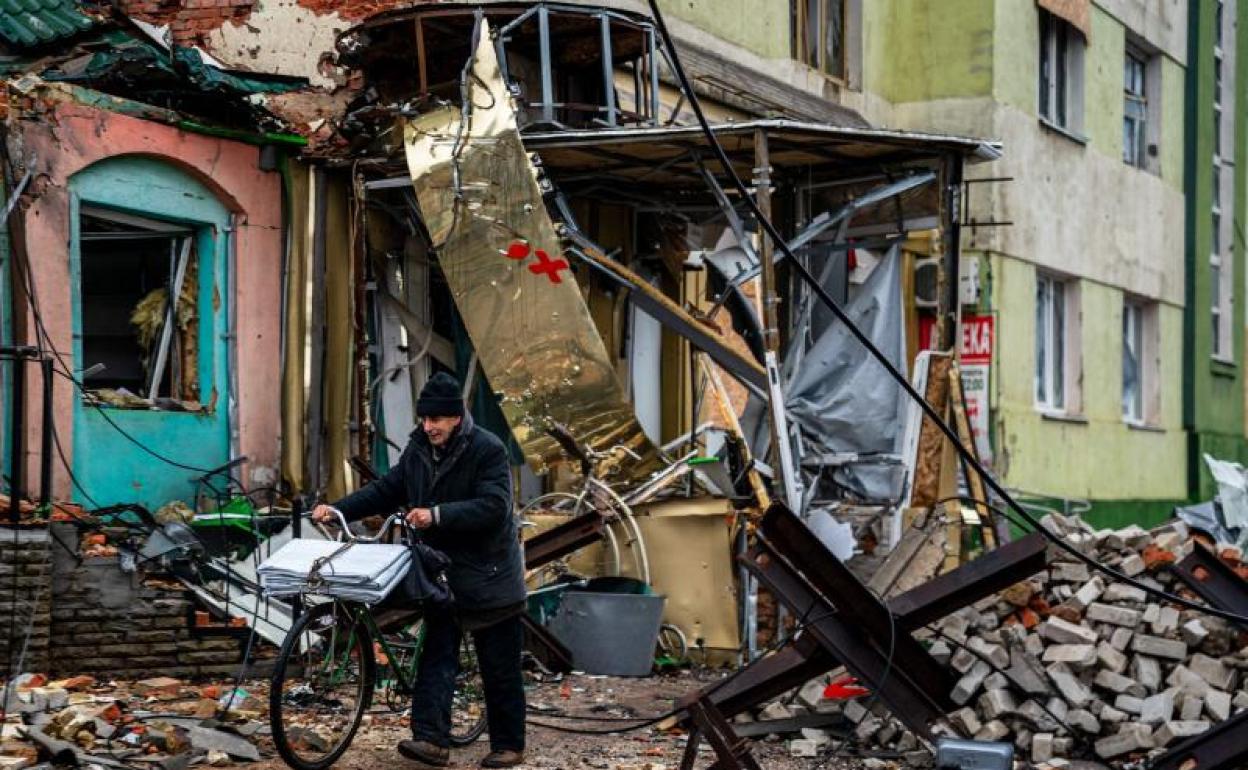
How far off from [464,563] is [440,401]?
771 mm

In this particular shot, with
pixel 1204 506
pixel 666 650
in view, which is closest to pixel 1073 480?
pixel 1204 506

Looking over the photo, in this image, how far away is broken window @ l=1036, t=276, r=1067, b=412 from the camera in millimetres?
20781

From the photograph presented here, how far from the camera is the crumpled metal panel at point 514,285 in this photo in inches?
477

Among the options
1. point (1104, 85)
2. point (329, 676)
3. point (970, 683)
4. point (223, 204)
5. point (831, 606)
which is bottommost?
point (970, 683)

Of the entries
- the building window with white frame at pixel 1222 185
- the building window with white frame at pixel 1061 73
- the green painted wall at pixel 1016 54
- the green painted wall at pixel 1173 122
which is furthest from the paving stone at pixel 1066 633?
the building window with white frame at pixel 1222 185

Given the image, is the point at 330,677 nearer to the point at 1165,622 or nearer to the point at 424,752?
the point at 424,752

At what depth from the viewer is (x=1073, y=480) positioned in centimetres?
2075

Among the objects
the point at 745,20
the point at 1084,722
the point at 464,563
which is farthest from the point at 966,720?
the point at 745,20

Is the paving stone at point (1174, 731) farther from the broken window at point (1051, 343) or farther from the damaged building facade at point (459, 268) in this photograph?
the broken window at point (1051, 343)

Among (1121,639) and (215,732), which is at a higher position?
(1121,639)

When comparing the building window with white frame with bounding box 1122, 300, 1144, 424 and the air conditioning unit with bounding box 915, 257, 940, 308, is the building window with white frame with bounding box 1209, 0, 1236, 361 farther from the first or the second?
the air conditioning unit with bounding box 915, 257, 940, 308

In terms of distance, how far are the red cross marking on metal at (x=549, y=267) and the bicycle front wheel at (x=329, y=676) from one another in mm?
4311

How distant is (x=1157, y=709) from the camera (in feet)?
30.1

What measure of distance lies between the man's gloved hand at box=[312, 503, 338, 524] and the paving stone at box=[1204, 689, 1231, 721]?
472 cm
